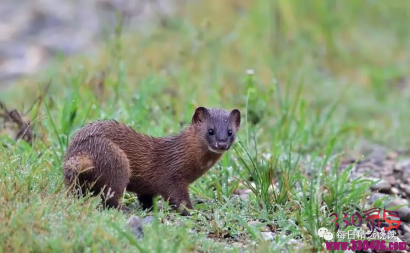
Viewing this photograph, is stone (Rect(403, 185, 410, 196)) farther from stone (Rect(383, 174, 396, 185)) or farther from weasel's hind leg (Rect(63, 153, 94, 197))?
weasel's hind leg (Rect(63, 153, 94, 197))

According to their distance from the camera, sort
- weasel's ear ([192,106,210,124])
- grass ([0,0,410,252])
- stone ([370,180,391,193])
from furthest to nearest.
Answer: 1. stone ([370,180,391,193])
2. weasel's ear ([192,106,210,124])
3. grass ([0,0,410,252])

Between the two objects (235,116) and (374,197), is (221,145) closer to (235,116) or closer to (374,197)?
(235,116)

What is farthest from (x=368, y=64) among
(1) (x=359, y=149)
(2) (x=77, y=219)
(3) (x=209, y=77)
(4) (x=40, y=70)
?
(2) (x=77, y=219)

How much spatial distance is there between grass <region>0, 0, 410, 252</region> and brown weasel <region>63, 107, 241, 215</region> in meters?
0.18

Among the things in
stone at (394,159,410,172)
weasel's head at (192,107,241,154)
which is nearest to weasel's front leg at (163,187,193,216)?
weasel's head at (192,107,241,154)

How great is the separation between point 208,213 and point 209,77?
15.8 ft

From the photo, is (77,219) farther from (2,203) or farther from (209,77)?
(209,77)

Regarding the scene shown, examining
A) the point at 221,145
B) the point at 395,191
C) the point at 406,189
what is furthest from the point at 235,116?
the point at 406,189

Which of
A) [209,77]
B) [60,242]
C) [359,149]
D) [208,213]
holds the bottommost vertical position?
[60,242]

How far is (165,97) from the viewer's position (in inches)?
327

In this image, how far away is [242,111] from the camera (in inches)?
316

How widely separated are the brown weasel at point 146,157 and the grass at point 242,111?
184mm

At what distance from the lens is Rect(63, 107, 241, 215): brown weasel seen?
4746mm

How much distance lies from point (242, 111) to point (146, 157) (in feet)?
9.74
